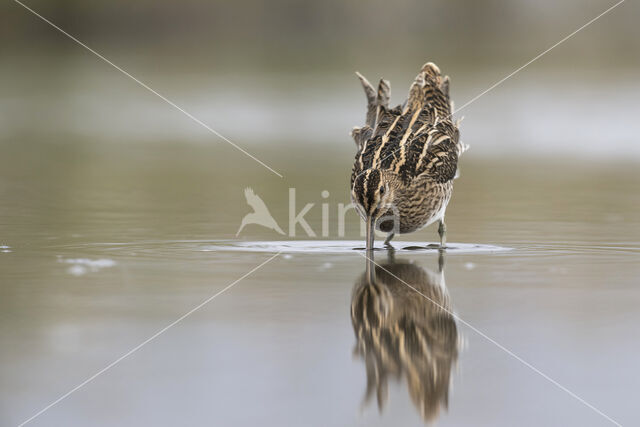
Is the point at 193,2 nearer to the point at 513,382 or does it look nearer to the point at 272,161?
the point at 272,161

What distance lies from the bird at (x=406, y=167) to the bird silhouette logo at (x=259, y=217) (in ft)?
3.38

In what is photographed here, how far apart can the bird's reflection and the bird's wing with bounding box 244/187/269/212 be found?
10.9ft

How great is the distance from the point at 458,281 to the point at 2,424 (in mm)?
3550

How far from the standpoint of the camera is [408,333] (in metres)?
5.30

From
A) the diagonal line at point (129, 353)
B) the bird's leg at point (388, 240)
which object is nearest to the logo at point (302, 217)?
the bird's leg at point (388, 240)

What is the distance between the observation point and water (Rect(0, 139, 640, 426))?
4.20 meters

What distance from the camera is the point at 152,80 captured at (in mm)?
21312

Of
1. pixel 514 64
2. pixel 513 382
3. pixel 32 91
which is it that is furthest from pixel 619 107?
pixel 513 382

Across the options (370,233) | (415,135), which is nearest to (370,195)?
(370,233)

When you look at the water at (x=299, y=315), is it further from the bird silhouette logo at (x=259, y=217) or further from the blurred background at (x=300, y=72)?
the blurred background at (x=300, y=72)

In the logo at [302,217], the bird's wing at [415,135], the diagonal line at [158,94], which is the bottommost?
the logo at [302,217]

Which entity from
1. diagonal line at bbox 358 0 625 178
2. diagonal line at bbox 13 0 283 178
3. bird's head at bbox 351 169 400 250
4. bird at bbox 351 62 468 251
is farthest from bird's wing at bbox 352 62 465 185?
diagonal line at bbox 358 0 625 178

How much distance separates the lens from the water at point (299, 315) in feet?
13.8

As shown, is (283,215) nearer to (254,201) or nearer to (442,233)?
(254,201)
